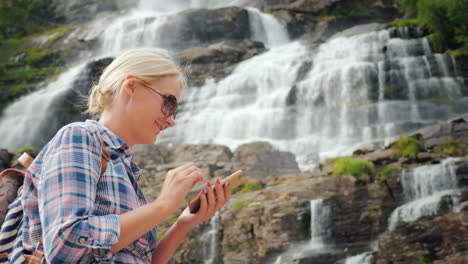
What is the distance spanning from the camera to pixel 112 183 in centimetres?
149

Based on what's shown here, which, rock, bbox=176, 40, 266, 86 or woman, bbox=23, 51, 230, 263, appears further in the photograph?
rock, bbox=176, 40, 266, 86

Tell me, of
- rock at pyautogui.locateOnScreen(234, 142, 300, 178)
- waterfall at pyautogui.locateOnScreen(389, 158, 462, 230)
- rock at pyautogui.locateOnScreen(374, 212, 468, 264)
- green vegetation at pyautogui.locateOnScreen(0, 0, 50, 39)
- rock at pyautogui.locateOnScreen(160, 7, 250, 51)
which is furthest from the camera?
green vegetation at pyautogui.locateOnScreen(0, 0, 50, 39)

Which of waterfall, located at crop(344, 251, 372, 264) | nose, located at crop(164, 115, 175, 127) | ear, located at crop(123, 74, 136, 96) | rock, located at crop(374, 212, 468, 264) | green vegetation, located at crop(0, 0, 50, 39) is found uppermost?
green vegetation, located at crop(0, 0, 50, 39)

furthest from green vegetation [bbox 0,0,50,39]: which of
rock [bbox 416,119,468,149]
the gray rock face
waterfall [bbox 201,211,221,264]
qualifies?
rock [bbox 416,119,468,149]

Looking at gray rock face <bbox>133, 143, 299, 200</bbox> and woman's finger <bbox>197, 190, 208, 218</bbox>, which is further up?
woman's finger <bbox>197, 190, 208, 218</bbox>

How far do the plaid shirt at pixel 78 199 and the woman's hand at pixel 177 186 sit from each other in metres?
0.10

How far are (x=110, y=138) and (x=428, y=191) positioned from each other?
27.5 feet

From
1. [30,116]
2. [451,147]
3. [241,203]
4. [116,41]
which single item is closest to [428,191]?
[451,147]

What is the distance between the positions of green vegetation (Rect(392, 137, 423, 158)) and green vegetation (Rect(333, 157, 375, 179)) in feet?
3.83

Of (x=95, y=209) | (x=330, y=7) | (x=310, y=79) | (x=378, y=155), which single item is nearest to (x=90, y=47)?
(x=330, y=7)

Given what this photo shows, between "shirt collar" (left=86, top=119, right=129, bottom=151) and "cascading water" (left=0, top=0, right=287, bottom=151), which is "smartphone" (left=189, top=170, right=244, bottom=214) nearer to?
"shirt collar" (left=86, top=119, right=129, bottom=151)

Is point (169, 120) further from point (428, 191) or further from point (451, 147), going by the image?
A: point (451, 147)

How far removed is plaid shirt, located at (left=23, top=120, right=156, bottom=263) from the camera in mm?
1313

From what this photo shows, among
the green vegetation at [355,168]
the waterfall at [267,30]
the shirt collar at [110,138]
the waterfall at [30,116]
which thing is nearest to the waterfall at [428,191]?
the green vegetation at [355,168]
